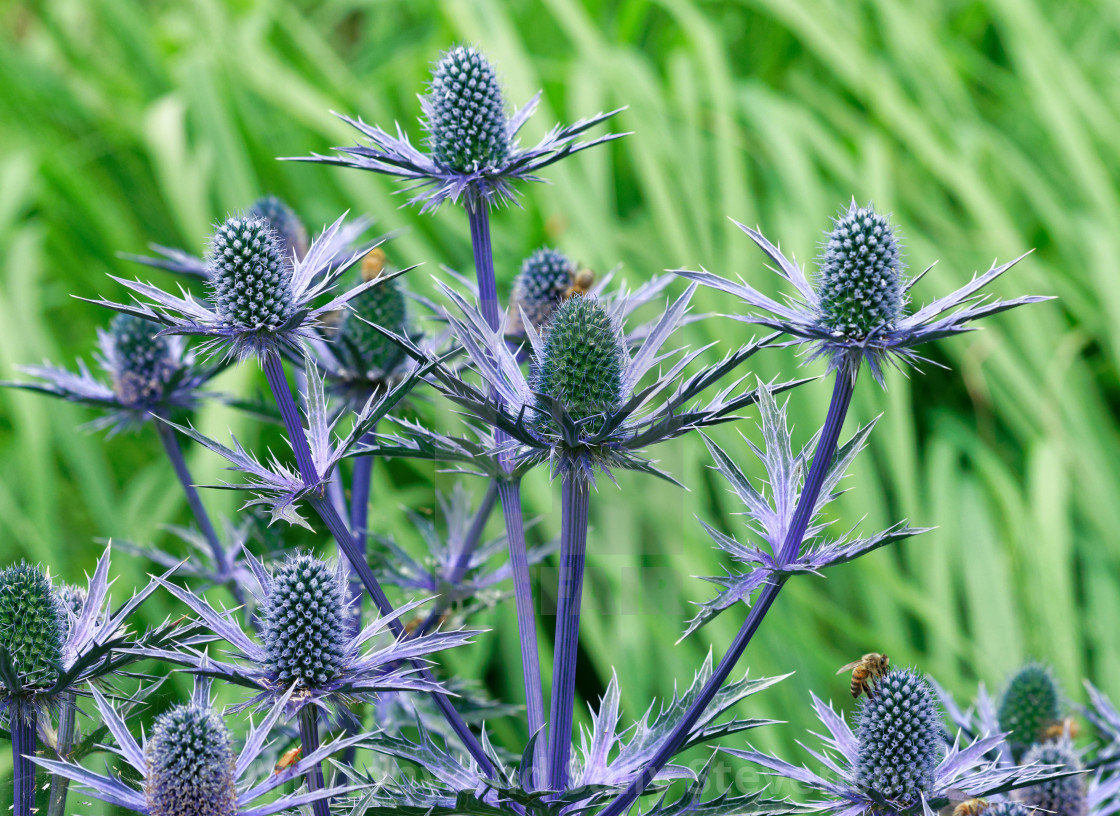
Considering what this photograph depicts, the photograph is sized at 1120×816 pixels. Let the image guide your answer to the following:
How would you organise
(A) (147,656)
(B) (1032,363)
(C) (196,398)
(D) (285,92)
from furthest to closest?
(D) (285,92), (B) (1032,363), (C) (196,398), (A) (147,656)

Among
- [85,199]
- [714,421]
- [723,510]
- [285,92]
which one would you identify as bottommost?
[714,421]

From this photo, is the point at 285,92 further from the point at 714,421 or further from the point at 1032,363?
the point at 714,421

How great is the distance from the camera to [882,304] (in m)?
0.74

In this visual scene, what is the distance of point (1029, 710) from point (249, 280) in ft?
2.97

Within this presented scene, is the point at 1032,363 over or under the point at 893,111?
under

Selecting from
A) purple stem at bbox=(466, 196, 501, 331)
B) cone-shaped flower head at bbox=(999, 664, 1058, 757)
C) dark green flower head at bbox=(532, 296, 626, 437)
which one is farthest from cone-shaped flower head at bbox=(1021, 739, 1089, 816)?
purple stem at bbox=(466, 196, 501, 331)

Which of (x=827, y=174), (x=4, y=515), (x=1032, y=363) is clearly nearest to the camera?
(x=4, y=515)

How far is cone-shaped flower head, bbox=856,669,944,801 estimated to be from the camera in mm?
773

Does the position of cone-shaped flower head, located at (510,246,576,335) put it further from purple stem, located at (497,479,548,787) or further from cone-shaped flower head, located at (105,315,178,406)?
cone-shaped flower head, located at (105,315,178,406)

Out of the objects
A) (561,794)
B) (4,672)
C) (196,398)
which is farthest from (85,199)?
(561,794)

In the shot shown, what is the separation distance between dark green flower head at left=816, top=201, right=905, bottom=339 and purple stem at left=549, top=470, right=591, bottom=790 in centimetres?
24

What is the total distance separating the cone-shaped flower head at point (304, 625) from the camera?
72 centimetres

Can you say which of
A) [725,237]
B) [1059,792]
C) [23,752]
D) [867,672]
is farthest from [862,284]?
[725,237]

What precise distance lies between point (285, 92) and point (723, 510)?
170 centimetres
